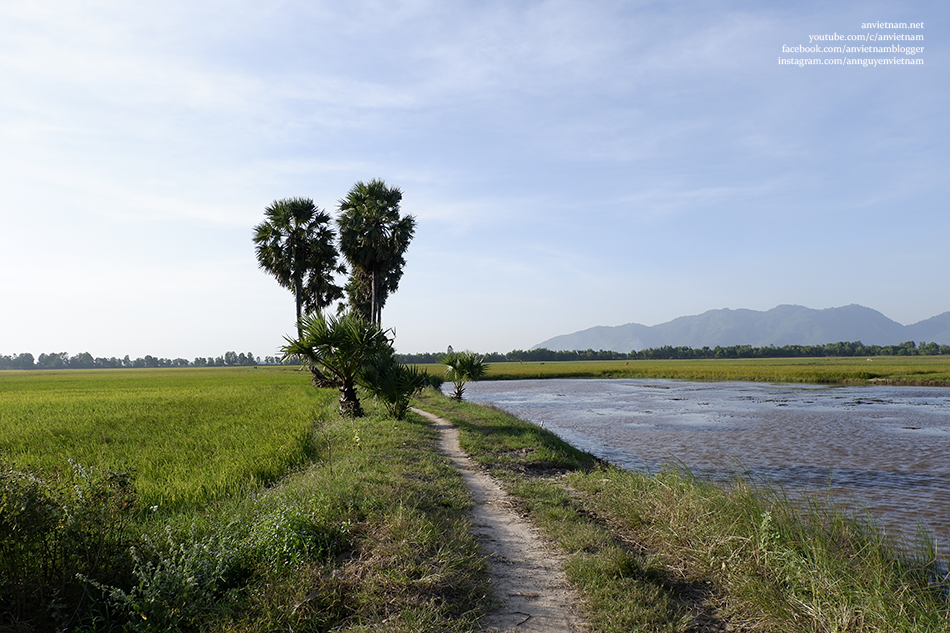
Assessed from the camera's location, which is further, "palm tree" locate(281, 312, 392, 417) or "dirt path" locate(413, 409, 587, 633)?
"palm tree" locate(281, 312, 392, 417)

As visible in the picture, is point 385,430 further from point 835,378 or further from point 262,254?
point 835,378

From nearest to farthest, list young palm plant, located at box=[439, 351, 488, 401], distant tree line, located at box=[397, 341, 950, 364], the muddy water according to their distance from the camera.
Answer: the muddy water, young palm plant, located at box=[439, 351, 488, 401], distant tree line, located at box=[397, 341, 950, 364]

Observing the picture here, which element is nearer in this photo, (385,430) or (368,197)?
(385,430)

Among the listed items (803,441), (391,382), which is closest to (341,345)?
(391,382)

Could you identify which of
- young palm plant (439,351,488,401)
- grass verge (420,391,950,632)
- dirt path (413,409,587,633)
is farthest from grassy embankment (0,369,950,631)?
young palm plant (439,351,488,401)

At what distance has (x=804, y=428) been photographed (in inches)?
861

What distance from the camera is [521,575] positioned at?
5.70 meters

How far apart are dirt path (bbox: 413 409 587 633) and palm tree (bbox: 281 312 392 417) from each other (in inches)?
368

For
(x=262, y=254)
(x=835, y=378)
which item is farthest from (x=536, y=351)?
(x=262, y=254)

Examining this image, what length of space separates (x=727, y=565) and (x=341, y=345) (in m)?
13.6

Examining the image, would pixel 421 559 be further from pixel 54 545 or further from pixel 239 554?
pixel 54 545

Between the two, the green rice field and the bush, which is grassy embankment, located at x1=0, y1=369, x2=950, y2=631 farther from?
the green rice field

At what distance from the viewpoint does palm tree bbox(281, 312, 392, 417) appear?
17.2 meters

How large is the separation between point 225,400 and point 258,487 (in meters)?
20.8
